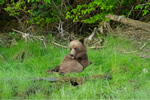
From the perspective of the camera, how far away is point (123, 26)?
38.0 ft

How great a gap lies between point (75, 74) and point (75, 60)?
696mm

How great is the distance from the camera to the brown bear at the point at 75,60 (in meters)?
7.36

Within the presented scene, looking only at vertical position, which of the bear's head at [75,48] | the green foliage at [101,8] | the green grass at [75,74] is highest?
the green foliage at [101,8]

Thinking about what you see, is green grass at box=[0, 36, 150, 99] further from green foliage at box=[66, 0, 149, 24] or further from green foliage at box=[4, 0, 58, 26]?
green foliage at box=[4, 0, 58, 26]

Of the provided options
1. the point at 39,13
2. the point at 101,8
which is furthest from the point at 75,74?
the point at 39,13

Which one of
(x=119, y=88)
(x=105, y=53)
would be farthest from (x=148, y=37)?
(x=119, y=88)

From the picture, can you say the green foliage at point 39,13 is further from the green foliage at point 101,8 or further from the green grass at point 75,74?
the green grass at point 75,74

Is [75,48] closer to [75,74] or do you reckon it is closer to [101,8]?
[75,74]

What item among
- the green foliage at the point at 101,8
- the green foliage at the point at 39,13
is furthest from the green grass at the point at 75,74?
the green foliage at the point at 39,13

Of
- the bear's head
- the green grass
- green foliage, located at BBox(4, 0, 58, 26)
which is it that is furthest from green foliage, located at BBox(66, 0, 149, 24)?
the bear's head

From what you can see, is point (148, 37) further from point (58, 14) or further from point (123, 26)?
point (58, 14)

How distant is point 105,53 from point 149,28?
1.71 meters

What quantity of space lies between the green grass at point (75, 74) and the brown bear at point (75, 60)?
265mm

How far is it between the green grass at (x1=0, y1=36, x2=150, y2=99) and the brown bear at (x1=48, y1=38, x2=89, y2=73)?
265 mm
